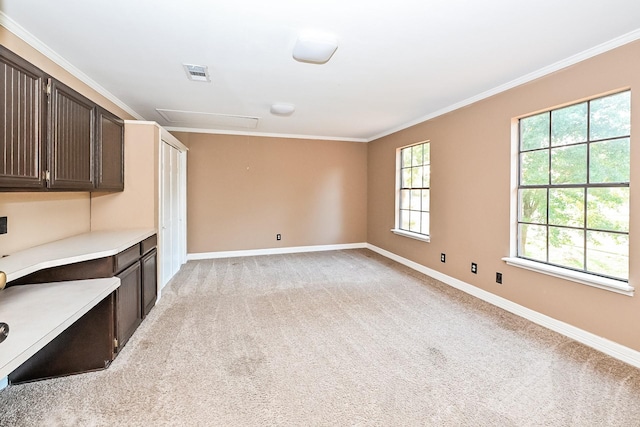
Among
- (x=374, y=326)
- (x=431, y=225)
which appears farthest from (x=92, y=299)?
(x=431, y=225)

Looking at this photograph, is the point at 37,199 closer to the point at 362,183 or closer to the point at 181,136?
the point at 181,136

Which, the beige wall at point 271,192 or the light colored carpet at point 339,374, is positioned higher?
the beige wall at point 271,192

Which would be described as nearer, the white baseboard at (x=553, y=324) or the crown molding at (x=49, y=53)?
the crown molding at (x=49, y=53)

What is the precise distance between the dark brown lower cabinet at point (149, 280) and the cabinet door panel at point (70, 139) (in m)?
0.86

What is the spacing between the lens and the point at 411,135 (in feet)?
16.3

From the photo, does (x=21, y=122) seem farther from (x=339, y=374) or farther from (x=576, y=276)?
(x=576, y=276)

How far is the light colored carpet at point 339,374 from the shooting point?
1721mm

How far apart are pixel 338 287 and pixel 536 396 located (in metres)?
2.41

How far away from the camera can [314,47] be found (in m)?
2.35

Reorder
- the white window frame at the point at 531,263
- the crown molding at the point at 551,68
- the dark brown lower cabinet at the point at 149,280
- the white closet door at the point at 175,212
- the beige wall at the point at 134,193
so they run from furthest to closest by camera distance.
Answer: the white closet door at the point at 175,212
the beige wall at the point at 134,193
the dark brown lower cabinet at the point at 149,280
the white window frame at the point at 531,263
the crown molding at the point at 551,68

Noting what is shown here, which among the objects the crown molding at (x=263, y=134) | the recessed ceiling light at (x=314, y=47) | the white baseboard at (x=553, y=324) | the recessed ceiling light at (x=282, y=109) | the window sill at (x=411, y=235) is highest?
the crown molding at (x=263, y=134)

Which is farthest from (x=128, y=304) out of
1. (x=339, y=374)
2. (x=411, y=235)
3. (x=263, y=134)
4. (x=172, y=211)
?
(x=263, y=134)

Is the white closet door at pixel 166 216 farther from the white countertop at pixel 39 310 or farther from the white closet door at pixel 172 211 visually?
the white countertop at pixel 39 310

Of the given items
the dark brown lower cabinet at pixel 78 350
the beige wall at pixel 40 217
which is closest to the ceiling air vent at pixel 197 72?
the beige wall at pixel 40 217
